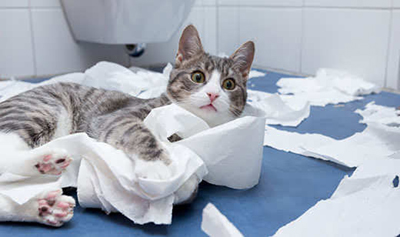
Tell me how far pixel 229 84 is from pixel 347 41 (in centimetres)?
144

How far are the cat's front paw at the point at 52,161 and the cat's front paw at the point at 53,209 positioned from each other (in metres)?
0.08

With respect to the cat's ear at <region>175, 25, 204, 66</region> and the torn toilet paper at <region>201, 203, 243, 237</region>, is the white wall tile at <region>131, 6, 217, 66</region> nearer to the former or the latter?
the cat's ear at <region>175, 25, 204, 66</region>

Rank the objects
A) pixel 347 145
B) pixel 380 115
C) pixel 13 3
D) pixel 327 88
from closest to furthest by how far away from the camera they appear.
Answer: pixel 347 145, pixel 380 115, pixel 327 88, pixel 13 3

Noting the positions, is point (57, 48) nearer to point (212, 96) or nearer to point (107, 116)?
point (107, 116)

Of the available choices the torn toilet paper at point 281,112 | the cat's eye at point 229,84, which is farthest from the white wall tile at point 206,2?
the cat's eye at point 229,84

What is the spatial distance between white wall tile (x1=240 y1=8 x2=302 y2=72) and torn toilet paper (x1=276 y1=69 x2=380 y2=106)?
332mm

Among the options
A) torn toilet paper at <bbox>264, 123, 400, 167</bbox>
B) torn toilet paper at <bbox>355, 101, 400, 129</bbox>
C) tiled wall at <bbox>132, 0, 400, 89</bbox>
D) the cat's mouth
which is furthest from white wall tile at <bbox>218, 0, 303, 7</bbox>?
the cat's mouth

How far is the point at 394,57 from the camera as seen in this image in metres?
2.16

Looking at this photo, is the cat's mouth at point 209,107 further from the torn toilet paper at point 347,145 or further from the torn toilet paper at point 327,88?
the torn toilet paper at point 327,88

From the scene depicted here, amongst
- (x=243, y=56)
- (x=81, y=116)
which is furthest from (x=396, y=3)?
(x=81, y=116)

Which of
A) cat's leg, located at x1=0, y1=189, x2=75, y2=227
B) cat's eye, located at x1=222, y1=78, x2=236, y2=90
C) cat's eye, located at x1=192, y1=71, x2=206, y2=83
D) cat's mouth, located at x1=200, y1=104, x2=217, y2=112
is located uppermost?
cat's eye, located at x1=192, y1=71, x2=206, y2=83

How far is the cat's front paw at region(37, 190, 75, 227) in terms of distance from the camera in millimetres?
871

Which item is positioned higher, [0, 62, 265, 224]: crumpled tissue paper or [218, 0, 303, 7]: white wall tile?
[218, 0, 303, 7]: white wall tile

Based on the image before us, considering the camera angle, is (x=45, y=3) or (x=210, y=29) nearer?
(x=45, y=3)
